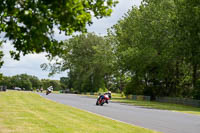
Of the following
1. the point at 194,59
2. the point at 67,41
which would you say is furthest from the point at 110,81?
the point at 194,59

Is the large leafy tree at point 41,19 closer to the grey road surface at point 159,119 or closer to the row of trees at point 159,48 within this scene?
the grey road surface at point 159,119

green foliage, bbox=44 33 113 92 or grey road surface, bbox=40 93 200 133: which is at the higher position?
green foliage, bbox=44 33 113 92

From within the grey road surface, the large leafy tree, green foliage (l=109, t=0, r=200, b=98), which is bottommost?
the grey road surface

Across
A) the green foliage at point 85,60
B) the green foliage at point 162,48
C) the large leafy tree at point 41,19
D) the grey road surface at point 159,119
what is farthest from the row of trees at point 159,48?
the large leafy tree at point 41,19

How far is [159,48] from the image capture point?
54.4 meters

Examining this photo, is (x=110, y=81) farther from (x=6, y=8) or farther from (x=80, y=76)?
(x=6, y=8)

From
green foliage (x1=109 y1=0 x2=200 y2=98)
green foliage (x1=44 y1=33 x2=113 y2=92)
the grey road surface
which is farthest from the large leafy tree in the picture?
green foliage (x1=44 y1=33 x2=113 y2=92)

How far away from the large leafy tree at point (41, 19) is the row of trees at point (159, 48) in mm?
36224

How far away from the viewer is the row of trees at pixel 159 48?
44406 mm

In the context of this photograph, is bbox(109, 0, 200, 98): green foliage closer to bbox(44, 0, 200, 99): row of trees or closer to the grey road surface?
bbox(44, 0, 200, 99): row of trees

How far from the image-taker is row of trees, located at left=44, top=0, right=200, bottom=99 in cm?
4441

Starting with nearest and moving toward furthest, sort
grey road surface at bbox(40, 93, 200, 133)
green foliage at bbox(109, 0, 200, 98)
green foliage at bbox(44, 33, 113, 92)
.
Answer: grey road surface at bbox(40, 93, 200, 133) → green foliage at bbox(109, 0, 200, 98) → green foliage at bbox(44, 33, 113, 92)

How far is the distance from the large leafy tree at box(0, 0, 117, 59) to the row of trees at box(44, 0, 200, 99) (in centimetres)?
3622

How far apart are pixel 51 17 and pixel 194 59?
3894cm
